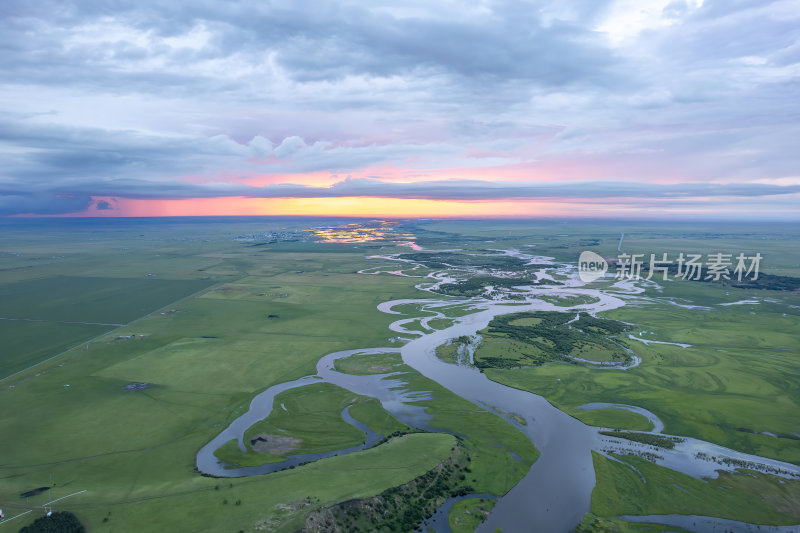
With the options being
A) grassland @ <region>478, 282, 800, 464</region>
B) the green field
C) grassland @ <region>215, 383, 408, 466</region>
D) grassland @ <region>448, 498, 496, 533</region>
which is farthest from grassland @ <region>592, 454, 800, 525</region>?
the green field

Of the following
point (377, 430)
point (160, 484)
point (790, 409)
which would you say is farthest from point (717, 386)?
point (160, 484)

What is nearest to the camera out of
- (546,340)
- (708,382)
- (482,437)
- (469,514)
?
(469,514)

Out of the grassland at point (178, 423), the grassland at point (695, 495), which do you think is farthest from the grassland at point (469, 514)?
the grassland at point (695, 495)

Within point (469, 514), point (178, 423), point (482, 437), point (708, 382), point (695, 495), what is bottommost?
point (178, 423)

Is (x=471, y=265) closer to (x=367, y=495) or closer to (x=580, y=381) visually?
(x=580, y=381)

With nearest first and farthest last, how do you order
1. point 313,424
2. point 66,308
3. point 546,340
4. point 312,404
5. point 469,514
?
point 469,514, point 313,424, point 312,404, point 546,340, point 66,308

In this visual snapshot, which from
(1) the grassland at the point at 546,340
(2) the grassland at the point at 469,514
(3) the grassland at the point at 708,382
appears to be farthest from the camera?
(1) the grassland at the point at 546,340

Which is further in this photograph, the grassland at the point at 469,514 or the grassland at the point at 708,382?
the grassland at the point at 708,382

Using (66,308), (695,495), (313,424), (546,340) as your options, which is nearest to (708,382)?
(546,340)

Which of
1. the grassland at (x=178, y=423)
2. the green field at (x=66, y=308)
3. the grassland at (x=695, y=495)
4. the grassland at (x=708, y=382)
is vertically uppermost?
the grassland at (x=708, y=382)

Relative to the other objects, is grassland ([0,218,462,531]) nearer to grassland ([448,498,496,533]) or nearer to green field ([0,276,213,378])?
grassland ([448,498,496,533])

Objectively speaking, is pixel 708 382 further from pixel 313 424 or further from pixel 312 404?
pixel 312 404

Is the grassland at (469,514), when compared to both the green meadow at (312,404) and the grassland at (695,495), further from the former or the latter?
the grassland at (695,495)
